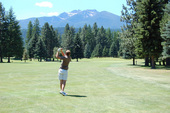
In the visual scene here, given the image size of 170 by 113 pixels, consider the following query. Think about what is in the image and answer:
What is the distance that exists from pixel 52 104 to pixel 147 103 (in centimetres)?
401

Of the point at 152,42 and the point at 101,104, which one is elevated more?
the point at 152,42

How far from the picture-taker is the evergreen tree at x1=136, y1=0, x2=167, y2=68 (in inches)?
1314

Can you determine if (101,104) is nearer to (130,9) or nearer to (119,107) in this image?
(119,107)

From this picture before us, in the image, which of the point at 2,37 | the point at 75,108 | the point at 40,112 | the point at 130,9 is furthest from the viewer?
the point at 2,37

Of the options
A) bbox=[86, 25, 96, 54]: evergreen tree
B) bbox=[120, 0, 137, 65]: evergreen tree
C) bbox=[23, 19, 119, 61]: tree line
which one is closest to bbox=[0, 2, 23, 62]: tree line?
bbox=[23, 19, 119, 61]: tree line

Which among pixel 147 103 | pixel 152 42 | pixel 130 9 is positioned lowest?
pixel 147 103

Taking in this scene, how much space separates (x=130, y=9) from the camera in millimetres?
45750

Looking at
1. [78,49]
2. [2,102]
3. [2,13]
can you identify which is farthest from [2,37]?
[2,102]

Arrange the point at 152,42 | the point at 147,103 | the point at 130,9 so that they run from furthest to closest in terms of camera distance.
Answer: the point at 130,9 → the point at 152,42 → the point at 147,103

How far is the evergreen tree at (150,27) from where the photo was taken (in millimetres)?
33375

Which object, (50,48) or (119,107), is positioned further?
(50,48)

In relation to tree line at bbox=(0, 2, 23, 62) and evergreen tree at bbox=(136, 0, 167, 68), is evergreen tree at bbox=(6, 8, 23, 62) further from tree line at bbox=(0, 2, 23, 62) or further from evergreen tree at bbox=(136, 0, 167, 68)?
evergreen tree at bbox=(136, 0, 167, 68)

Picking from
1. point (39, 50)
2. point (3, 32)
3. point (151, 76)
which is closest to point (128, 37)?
point (151, 76)

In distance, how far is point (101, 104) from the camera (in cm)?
813
